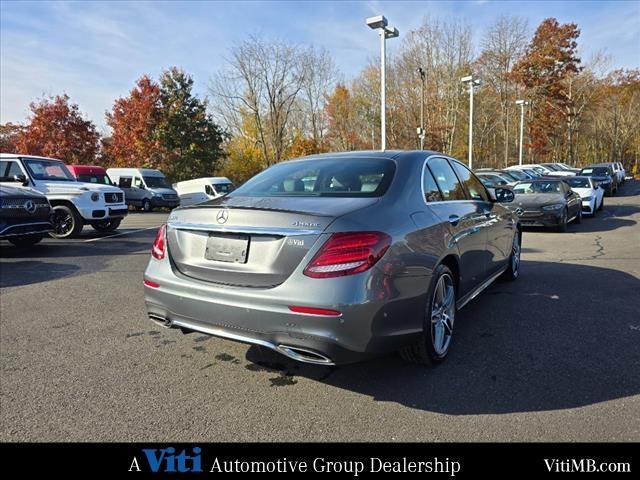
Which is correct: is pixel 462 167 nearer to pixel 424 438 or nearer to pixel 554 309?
pixel 554 309

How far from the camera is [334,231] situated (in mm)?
2631

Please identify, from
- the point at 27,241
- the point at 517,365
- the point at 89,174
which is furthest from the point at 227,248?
the point at 89,174

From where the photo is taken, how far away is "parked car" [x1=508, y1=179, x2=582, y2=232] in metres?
11.2

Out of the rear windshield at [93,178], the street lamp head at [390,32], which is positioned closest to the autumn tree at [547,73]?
the street lamp head at [390,32]

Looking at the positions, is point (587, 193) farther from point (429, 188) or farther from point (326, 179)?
point (326, 179)

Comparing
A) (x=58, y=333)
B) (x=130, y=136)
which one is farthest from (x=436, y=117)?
(x=58, y=333)

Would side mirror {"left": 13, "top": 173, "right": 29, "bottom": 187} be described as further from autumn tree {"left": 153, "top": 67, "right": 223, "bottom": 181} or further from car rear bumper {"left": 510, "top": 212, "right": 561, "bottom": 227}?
autumn tree {"left": 153, "top": 67, "right": 223, "bottom": 181}

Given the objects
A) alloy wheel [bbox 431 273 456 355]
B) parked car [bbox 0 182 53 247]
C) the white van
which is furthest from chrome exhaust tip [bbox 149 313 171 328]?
the white van

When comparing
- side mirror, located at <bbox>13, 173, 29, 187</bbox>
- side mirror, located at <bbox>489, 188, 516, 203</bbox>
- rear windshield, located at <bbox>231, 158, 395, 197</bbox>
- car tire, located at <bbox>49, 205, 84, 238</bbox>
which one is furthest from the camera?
car tire, located at <bbox>49, 205, 84, 238</bbox>

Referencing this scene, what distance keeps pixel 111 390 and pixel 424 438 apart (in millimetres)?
2132

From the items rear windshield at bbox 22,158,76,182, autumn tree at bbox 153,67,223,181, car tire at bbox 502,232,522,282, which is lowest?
car tire at bbox 502,232,522,282

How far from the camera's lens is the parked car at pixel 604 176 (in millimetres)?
23641
